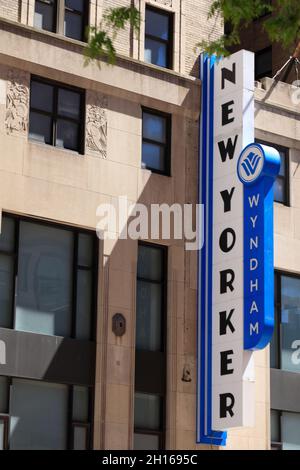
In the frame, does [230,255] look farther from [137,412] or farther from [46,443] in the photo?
[46,443]

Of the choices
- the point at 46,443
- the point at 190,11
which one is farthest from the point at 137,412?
the point at 190,11

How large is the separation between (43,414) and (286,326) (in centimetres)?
876

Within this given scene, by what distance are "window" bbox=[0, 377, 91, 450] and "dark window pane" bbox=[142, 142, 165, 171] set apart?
6.81 m

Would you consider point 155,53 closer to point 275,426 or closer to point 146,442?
point 146,442

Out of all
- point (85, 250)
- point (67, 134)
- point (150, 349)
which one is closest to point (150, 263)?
point (85, 250)

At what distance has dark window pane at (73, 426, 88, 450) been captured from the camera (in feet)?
91.3

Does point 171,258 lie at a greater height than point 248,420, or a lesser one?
greater

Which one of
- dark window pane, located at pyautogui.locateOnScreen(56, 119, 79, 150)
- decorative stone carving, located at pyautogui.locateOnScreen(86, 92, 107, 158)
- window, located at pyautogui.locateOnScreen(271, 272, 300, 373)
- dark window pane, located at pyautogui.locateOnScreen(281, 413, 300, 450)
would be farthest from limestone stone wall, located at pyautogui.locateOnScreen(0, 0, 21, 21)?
dark window pane, located at pyautogui.locateOnScreen(281, 413, 300, 450)

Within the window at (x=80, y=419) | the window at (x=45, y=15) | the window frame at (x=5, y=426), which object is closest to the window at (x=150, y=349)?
the window at (x=80, y=419)

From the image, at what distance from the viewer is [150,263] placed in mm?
30453

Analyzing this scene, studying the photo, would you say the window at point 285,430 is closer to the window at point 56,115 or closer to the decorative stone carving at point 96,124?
the decorative stone carving at point 96,124

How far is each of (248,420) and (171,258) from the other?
5187 millimetres

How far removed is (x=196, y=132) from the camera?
1260 inches

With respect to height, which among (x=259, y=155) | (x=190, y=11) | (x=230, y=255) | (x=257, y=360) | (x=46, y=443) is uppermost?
(x=190, y=11)
